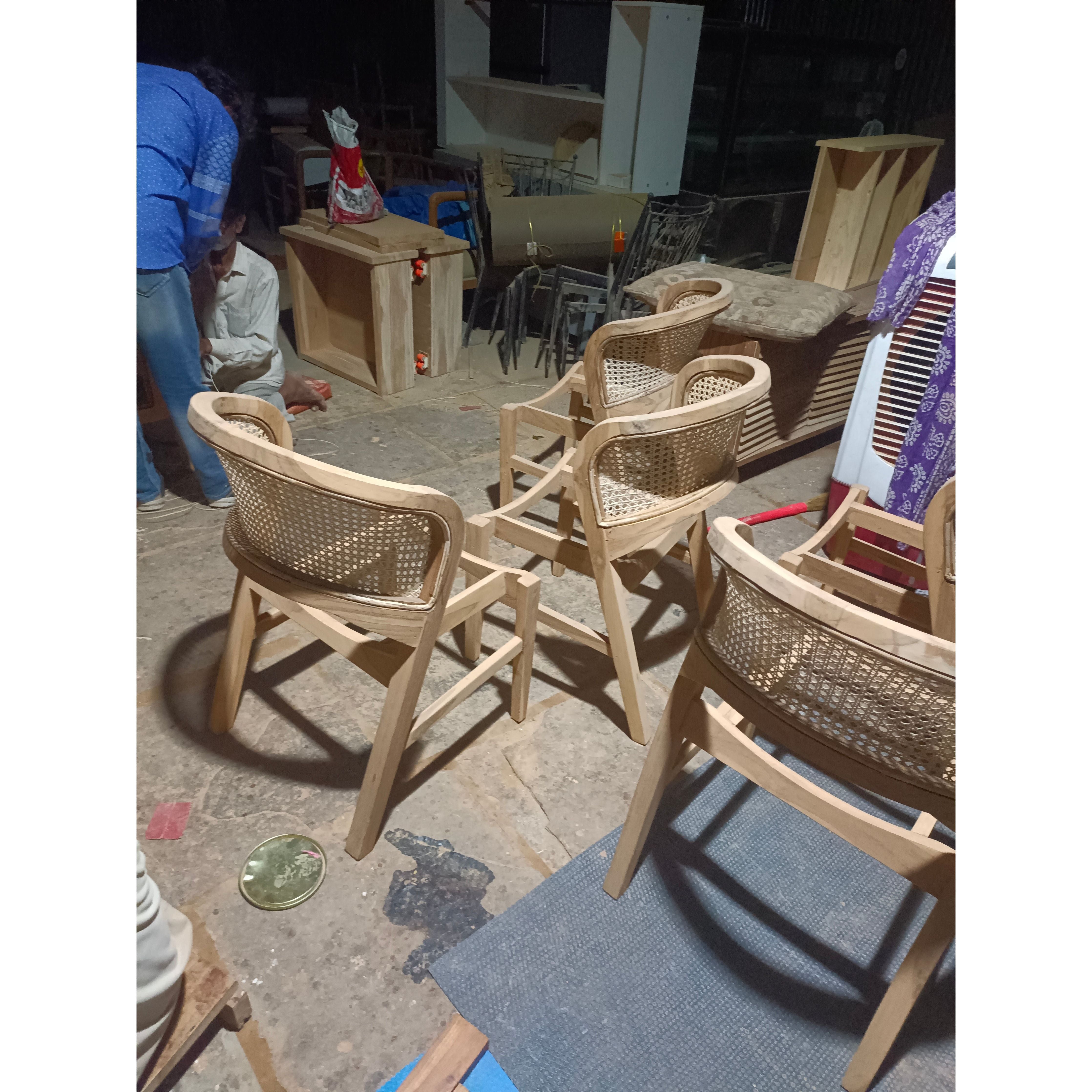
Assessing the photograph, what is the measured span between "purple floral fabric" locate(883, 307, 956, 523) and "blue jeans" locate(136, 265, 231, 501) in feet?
7.65

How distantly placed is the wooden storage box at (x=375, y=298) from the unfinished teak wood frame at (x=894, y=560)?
8.43ft

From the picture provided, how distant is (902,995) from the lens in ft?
3.81

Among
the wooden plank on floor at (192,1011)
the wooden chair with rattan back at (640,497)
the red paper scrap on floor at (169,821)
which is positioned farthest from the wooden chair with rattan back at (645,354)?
the wooden plank on floor at (192,1011)

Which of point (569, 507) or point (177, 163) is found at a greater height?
point (177, 163)

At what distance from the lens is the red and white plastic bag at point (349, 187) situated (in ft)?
12.1

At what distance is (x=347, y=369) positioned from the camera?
13.8 ft

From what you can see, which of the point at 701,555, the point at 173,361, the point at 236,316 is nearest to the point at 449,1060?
the point at 701,555

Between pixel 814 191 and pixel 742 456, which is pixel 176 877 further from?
pixel 814 191

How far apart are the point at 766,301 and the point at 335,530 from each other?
91.9 inches

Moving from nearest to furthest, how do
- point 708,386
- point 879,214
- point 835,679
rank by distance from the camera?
point 835,679 < point 708,386 < point 879,214

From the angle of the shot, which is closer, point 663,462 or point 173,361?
point 663,462

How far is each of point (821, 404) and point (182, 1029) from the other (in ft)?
10.9

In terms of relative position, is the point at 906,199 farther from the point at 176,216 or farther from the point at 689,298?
the point at 176,216

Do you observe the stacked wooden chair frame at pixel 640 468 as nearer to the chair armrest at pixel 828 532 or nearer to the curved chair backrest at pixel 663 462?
the curved chair backrest at pixel 663 462
